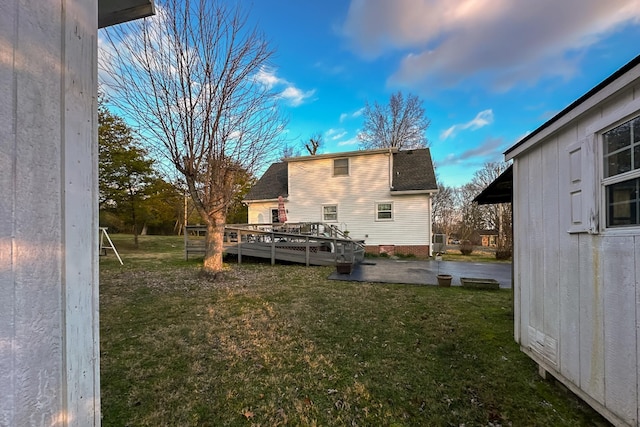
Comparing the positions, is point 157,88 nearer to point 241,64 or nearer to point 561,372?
point 241,64

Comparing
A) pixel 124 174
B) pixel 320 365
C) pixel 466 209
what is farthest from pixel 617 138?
pixel 466 209

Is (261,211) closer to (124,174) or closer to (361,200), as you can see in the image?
(361,200)

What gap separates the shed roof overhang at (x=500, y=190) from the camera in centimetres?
411

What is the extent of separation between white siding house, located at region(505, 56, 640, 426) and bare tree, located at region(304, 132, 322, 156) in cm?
2163

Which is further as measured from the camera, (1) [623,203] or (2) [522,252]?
(2) [522,252]

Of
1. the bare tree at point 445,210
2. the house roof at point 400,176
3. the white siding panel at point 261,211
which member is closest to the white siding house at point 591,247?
the house roof at point 400,176

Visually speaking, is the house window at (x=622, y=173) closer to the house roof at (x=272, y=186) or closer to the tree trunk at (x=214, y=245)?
the tree trunk at (x=214, y=245)

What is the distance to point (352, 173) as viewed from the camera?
15.0m

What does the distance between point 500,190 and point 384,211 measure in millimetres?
9668

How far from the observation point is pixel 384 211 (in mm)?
14453

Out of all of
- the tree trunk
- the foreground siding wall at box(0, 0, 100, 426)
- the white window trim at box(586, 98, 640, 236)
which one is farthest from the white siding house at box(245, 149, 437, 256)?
the foreground siding wall at box(0, 0, 100, 426)

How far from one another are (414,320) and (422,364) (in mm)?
→ 1518

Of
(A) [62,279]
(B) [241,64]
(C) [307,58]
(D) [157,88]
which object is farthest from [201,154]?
(A) [62,279]

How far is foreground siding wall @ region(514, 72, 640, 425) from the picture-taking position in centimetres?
194
